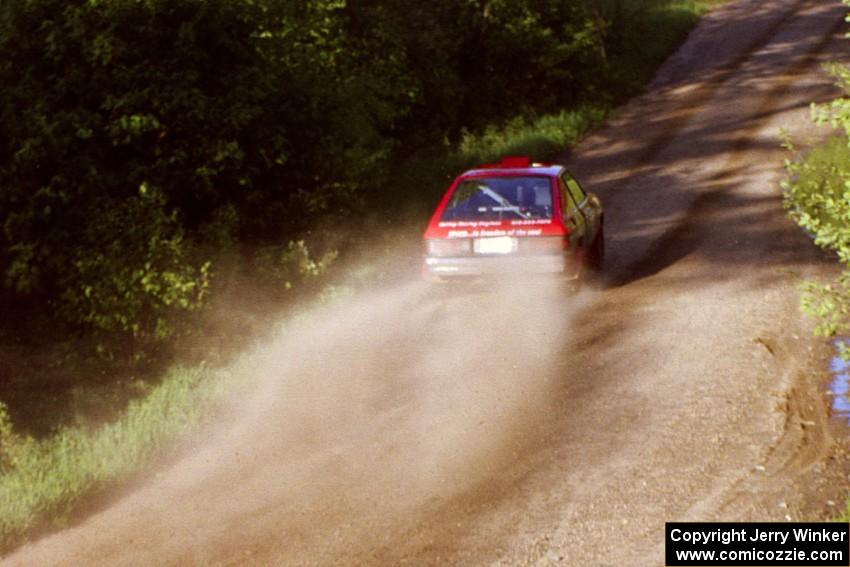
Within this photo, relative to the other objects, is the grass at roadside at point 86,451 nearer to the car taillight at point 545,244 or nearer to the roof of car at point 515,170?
the car taillight at point 545,244

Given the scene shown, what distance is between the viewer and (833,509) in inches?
331

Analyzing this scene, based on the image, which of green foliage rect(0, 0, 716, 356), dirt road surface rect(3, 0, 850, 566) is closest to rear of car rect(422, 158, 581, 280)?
dirt road surface rect(3, 0, 850, 566)

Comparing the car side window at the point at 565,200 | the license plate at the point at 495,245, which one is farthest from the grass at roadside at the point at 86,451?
the car side window at the point at 565,200

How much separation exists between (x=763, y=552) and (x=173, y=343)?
997 cm

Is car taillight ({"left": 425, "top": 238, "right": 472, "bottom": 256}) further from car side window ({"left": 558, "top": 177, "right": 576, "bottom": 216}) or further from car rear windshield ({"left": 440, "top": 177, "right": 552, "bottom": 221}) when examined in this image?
car side window ({"left": 558, "top": 177, "right": 576, "bottom": 216})

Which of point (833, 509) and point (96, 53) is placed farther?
point (96, 53)

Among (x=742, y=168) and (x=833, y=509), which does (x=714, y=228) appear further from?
(x=833, y=509)

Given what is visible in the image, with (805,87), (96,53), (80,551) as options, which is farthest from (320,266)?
(805,87)

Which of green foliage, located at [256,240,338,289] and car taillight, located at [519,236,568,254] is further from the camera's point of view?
green foliage, located at [256,240,338,289]

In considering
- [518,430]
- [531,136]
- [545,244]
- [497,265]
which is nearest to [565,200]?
[545,244]

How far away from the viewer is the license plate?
14539 mm

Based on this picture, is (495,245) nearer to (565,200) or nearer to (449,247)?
(449,247)

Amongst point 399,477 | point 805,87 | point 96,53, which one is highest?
point 96,53

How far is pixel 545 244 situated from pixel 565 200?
2.97 ft
